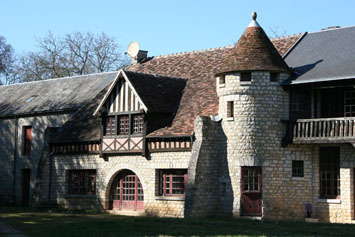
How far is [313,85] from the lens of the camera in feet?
85.4

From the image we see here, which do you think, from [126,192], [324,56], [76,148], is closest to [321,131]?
[324,56]

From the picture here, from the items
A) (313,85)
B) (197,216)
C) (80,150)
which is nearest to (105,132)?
(80,150)

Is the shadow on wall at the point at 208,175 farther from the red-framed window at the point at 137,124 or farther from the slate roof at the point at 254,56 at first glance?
the red-framed window at the point at 137,124

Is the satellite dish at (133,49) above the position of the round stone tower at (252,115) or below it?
above

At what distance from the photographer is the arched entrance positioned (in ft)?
97.3

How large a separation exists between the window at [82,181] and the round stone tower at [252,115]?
24.6ft

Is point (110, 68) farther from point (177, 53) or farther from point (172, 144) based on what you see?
point (172, 144)

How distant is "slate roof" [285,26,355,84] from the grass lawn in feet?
19.9

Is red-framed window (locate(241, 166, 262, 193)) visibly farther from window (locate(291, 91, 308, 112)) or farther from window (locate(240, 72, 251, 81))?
window (locate(240, 72, 251, 81))

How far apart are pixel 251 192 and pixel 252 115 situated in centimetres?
308

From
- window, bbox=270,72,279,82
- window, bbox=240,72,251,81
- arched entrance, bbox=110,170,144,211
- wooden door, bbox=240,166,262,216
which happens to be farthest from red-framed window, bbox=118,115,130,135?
window, bbox=270,72,279,82

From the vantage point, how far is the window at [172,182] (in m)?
27.8

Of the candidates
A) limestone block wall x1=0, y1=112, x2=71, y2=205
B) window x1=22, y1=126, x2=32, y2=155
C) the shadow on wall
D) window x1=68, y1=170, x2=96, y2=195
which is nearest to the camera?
the shadow on wall

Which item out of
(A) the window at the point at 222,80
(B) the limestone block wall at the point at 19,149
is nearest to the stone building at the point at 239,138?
(A) the window at the point at 222,80
